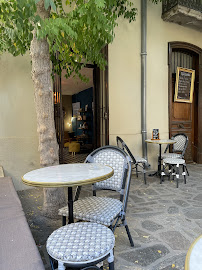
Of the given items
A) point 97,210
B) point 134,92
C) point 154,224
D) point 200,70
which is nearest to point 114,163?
point 97,210

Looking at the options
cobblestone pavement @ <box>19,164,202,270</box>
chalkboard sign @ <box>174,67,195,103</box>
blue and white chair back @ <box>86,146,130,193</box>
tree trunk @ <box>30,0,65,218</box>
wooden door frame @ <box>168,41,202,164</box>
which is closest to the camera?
cobblestone pavement @ <box>19,164,202,270</box>

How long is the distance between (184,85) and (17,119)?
15.5 ft

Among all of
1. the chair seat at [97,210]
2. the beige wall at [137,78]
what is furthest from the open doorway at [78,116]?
the chair seat at [97,210]

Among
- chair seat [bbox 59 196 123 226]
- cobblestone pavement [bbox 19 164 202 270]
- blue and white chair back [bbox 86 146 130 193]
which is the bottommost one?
cobblestone pavement [bbox 19 164 202 270]

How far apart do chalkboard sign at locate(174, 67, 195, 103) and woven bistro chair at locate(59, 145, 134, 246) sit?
4.47m

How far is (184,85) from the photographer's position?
6074 millimetres

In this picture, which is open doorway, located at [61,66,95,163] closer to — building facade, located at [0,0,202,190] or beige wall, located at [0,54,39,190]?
building facade, located at [0,0,202,190]

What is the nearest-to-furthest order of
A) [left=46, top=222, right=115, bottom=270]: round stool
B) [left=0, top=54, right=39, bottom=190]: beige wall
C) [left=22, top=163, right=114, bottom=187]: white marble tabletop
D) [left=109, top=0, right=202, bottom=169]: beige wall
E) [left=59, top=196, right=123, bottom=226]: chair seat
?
1. [left=46, top=222, right=115, bottom=270]: round stool
2. [left=22, top=163, right=114, bottom=187]: white marble tabletop
3. [left=59, top=196, right=123, bottom=226]: chair seat
4. [left=0, top=54, right=39, bottom=190]: beige wall
5. [left=109, top=0, right=202, bottom=169]: beige wall

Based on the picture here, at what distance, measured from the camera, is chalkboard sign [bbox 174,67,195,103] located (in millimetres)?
5957

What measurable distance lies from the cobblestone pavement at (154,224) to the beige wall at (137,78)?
156 cm

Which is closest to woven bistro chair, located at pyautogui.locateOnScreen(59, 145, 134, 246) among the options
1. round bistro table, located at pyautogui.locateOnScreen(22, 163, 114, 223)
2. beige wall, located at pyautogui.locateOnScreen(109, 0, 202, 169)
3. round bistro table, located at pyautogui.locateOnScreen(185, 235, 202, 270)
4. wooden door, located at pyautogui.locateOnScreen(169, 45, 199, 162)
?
round bistro table, located at pyautogui.locateOnScreen(22, 163, 114, 223)

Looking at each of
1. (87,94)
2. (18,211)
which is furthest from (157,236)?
(87,94)

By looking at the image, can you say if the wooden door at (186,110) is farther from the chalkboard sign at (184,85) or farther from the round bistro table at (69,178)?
the round bistro table at (69,178)

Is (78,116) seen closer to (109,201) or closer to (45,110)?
(45,110)
